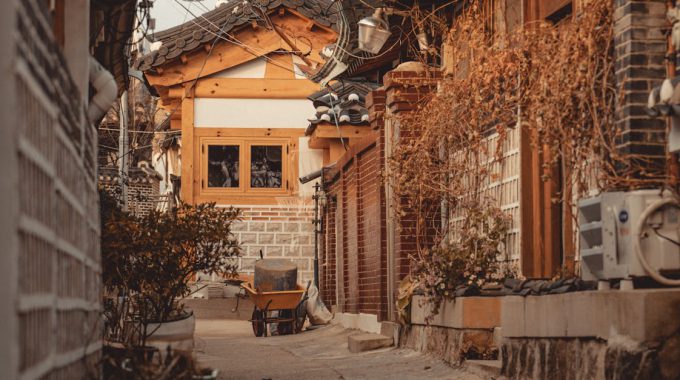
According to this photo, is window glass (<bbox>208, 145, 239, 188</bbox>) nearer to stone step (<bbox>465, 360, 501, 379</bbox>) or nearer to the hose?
stone step (<bbox>465, 360, 501, 379</bbox>)

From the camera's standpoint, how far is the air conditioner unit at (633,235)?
356 inches

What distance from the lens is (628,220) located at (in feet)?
30.1

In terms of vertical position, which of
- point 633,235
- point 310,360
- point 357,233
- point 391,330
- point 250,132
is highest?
point 250,132

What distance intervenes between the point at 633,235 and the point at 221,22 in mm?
22598

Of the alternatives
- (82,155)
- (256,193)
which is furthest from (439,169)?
(256,193)

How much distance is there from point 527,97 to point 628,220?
303cm

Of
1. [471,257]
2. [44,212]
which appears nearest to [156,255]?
[471,257]

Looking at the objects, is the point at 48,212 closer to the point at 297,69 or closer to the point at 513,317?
the point at 513,317

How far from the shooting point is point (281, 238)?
29516 millimetres

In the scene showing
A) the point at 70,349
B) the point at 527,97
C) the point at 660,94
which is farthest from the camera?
the point at 527,97

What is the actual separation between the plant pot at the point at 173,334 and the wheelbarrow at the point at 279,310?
9.19m

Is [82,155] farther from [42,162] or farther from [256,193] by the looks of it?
[256,193]

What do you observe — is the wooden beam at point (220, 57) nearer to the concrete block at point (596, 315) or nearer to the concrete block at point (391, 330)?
the concrete block at point (391, 330)

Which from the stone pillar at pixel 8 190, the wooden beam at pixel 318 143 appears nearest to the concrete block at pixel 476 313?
the stone pillar at pixel 8 190
